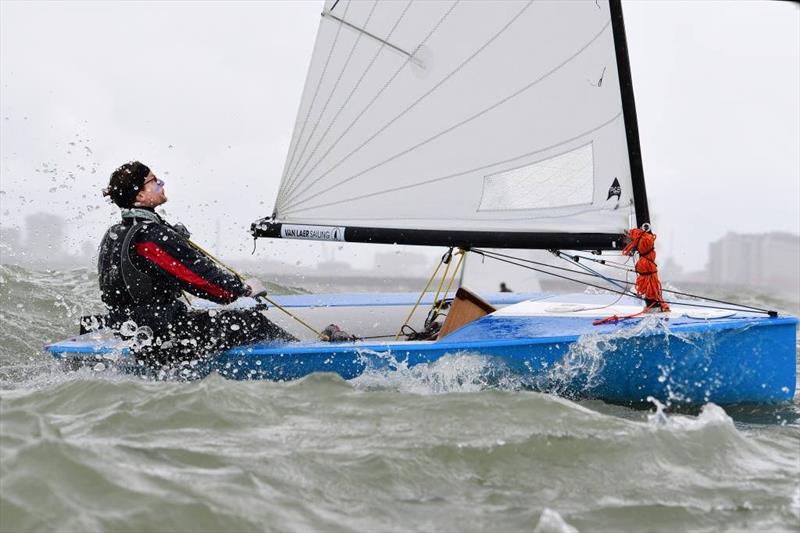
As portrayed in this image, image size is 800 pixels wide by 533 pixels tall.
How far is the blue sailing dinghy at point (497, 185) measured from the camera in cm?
445

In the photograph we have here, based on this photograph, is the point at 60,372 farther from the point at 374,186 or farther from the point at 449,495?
the point at 449,495

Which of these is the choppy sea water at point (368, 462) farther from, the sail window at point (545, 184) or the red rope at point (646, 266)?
the sail window at point (545, 184)

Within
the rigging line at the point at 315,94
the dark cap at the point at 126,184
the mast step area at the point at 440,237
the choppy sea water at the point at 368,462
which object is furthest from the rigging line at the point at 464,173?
the choppy sea water at the point at 368,462

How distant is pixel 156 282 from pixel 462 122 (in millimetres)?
1932

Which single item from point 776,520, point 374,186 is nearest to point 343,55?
point 374,186

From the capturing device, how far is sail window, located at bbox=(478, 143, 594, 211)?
487 centimetres

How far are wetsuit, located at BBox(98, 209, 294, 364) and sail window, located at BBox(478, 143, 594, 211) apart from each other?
152 cm

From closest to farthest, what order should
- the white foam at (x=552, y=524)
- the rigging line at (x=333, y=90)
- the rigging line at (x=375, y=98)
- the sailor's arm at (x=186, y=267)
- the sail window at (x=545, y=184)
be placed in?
the white foam at (x=552, y=524)
the sailor's arm at (x=186, y=267)
the sail window at (x=545, y=184)
the rigging line at (x=375, y=98)
the rigging line at (x=333, y=90)

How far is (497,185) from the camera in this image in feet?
16.4

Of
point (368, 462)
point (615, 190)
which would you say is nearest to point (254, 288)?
point (368, 462)

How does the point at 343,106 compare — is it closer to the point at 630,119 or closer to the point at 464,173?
the point at 464,173

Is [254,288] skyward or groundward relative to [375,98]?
groundward

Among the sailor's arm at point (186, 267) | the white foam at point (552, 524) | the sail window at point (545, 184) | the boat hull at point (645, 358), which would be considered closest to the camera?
the white foam at point (552, 524)

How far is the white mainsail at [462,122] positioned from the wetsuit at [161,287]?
76 centimetres
